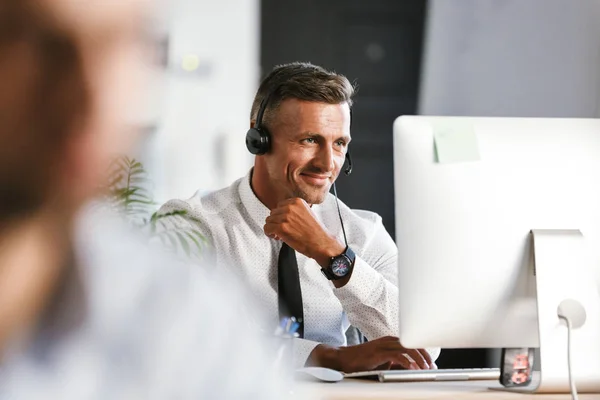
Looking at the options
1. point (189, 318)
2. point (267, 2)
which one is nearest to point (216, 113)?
point (267, 2)

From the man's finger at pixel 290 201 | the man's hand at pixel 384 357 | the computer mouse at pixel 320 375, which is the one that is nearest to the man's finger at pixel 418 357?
the man's hand at pixel 384 357

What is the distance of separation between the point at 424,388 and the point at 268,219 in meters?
0.96

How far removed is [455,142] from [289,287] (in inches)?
40.6

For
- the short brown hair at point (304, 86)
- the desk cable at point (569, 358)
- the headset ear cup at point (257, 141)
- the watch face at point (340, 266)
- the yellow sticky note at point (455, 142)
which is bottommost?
the desk cable at point (569, 358)

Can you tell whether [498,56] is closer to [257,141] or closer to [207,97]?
[207,97]

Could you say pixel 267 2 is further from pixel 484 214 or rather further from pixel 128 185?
pixel 484 214

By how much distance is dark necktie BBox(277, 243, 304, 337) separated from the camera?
2.05 m

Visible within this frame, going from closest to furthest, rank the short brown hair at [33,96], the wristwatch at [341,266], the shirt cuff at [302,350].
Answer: the short brown hair at [33,96], the shirt cuff at [302,350], the wristwatch at [341,266]

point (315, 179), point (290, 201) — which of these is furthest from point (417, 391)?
point (315, 179)

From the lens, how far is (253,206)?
2.23m

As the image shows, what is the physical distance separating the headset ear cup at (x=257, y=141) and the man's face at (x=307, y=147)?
0.04m

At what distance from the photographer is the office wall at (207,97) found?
309cm

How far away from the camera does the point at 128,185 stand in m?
2.56

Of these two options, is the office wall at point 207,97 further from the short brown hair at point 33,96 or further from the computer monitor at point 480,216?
the short brown hair at point 33,96
